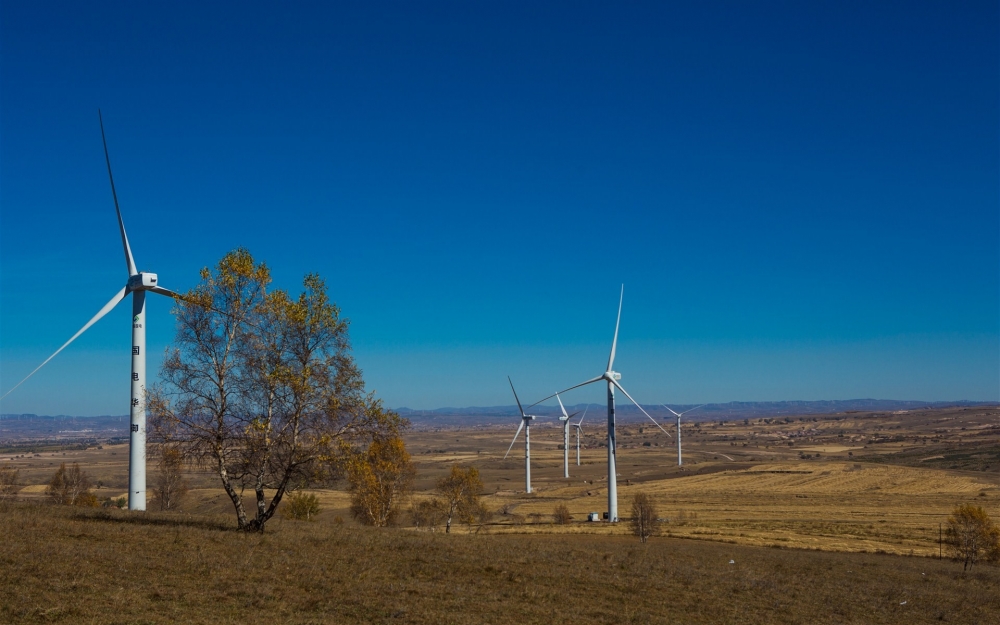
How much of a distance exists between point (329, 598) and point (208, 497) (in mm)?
102287

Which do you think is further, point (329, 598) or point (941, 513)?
point (941, 513)

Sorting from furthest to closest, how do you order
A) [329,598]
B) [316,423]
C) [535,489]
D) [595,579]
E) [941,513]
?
[535,489]
[941,513]
[316,423]
[595,579]
[329,598]

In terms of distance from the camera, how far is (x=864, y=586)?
1104 inches

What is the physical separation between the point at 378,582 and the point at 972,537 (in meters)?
41.8

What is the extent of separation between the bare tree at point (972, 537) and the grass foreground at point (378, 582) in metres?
16.4

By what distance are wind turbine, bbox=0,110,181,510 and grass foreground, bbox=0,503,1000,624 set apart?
1.41 meters

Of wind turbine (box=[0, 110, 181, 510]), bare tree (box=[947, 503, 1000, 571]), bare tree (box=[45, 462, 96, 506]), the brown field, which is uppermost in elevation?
wind turbine (box=[0, 110, 181, 510])

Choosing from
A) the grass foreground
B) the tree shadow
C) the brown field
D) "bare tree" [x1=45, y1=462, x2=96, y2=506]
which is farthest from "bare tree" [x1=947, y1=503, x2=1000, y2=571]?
"bare tree" [x1=45, y1=462, x2=96, y2=506]

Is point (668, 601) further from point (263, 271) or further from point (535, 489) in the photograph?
point (535, 489)

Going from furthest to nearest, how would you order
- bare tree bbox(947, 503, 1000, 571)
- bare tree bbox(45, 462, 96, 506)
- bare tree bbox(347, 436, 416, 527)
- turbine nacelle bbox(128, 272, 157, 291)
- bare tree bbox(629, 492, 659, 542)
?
bare tree bbox(45, 462, 96, 506), bare tree bbox(347, 436, 416, 527), bare tree bbox(629, 492, 659, 542), bare tree bbox(947, 503, 1000, 571), turbine nacelle bbox(128, 272, 157, 291)

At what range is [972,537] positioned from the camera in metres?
45.5

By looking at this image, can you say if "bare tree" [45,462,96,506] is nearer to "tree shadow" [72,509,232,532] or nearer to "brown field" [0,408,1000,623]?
"tree shadow" [72,509,232,532]

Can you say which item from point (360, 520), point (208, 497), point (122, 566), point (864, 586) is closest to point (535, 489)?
point (208, 497)

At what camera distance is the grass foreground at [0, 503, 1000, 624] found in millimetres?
16781
